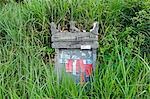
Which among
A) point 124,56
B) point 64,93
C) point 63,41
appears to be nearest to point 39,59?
point 63,41

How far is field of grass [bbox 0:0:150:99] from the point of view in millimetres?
2619

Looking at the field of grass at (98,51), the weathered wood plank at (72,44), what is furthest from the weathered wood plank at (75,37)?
the field of grass at (98,51)

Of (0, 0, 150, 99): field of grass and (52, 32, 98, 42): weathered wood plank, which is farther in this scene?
(52, 32, 98, 42): weathered wood plank

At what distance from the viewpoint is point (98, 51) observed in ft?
10.0

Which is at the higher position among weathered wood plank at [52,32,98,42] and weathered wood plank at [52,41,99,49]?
weathered wood plank at [52,32,98,42]

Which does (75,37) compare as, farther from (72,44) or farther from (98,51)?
(98,51)

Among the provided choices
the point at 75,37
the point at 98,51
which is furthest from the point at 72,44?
the point at 98,51

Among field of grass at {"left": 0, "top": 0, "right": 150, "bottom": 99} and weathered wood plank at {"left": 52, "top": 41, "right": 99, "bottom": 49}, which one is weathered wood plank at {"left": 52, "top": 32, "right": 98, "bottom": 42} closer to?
weathered wood plank at {"left": 52, "top": 41, "right": 99, "bottom": 49}

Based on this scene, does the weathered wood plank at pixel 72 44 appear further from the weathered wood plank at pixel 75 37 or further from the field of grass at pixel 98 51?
the field of grass at pixel 98 51

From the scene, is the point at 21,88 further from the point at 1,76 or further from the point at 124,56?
the point at 124,56

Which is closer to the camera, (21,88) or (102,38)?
(21,88)

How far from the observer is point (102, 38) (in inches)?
124

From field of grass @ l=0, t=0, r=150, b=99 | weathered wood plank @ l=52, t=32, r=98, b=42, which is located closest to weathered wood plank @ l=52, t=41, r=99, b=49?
weathered wood plank @ l=52, t=32, r=98, b=42

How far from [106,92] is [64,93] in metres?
0.29
